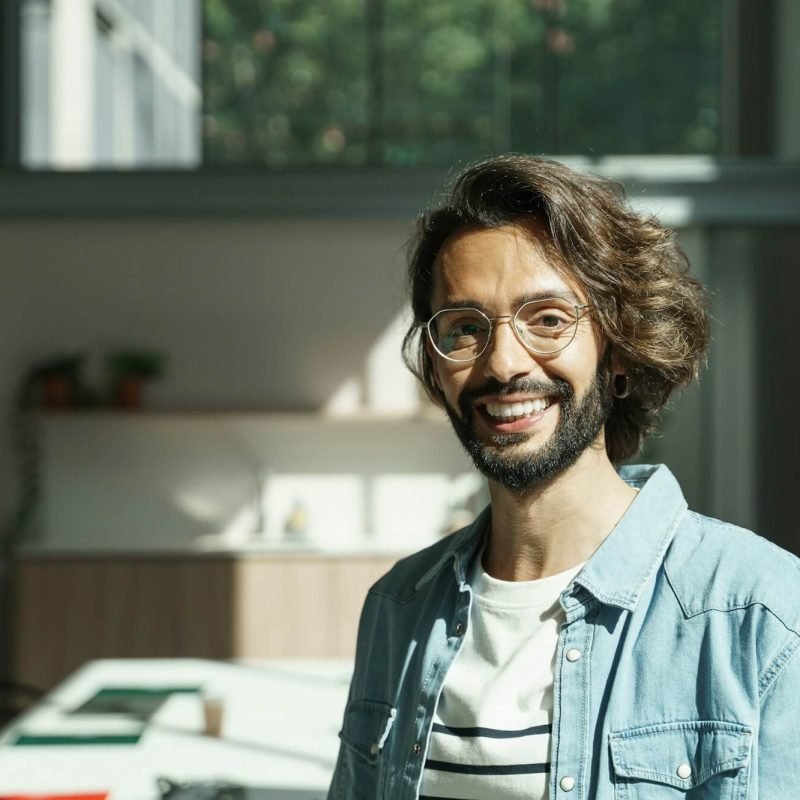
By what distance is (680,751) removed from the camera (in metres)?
1.26

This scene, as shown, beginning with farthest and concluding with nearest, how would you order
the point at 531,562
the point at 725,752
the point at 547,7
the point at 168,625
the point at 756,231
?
the point at 547,7, the point at 756,231, the point at 168,625, the point at 531,562, the point at 725,752

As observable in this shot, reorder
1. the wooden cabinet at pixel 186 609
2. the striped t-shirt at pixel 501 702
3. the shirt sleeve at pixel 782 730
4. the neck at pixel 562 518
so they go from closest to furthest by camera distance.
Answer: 1. the shirt sleeve at pixel 782 730
2. the striped t-shirt at pixel 501 702
3. the neck at pixel 562 518
4. the wooden cabinet at pixel 186 609

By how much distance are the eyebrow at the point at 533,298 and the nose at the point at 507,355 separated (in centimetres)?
2

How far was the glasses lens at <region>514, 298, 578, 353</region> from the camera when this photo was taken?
1395 millimetres

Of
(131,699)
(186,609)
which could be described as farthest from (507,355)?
(186,609)

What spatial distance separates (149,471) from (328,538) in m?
1.02

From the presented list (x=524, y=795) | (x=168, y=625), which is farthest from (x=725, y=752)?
(x=168, y=625)

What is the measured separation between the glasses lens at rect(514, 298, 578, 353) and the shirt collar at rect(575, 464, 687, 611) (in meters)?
0.20

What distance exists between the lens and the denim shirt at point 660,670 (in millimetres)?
1214

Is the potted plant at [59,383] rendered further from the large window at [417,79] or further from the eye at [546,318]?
the eye at [546,318]

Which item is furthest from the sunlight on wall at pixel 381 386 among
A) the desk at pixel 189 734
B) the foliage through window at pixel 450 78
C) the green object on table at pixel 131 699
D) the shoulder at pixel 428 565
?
the shoulder at pixel 428 565

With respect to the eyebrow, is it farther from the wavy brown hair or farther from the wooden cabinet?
the wooden cabinet

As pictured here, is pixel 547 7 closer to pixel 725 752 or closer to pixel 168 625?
pixel 168 625

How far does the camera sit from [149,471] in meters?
6.89
